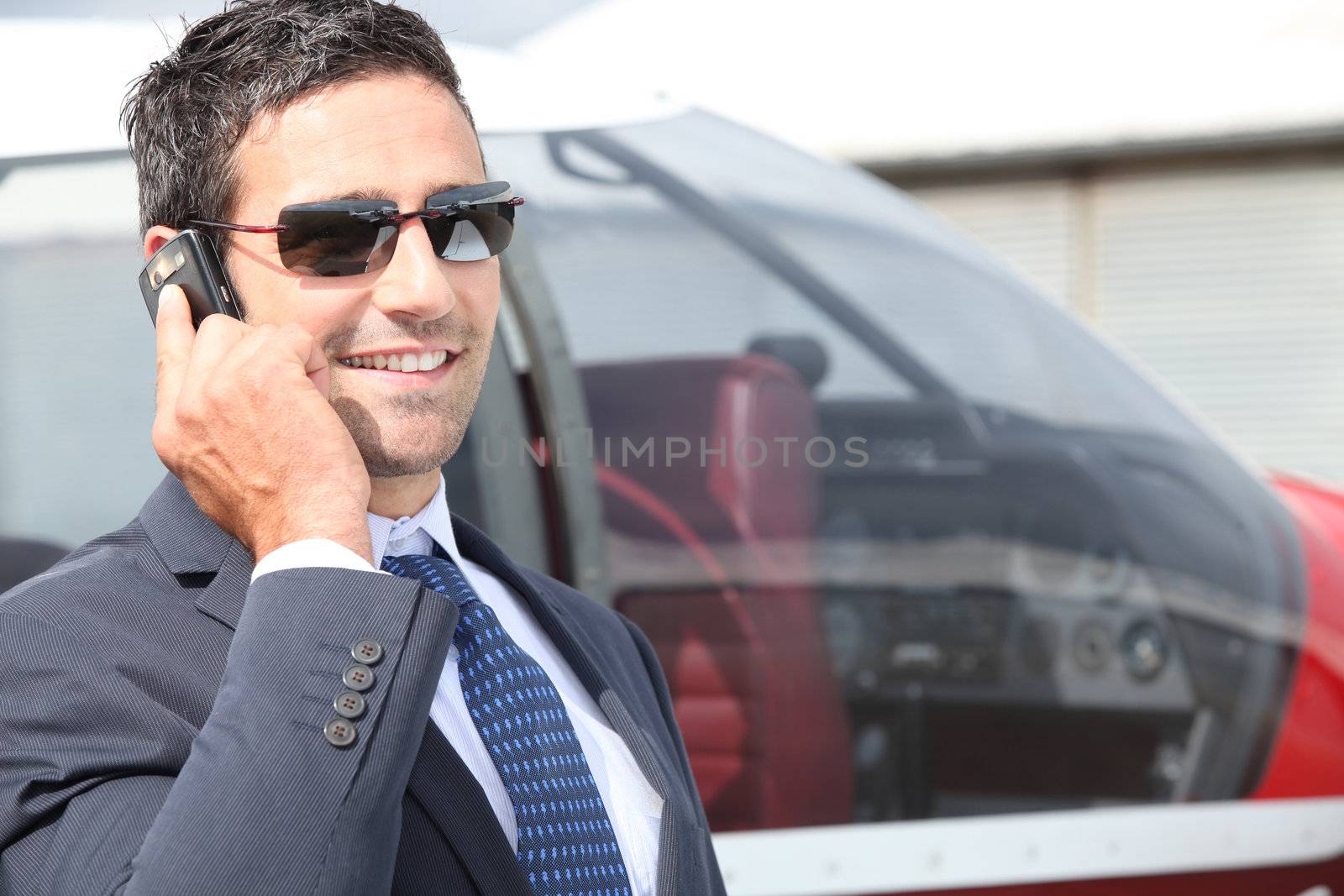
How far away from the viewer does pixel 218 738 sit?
0.85 meters

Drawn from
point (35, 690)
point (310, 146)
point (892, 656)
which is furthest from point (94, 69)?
point (892, 656)

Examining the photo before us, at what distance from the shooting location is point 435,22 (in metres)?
1.97

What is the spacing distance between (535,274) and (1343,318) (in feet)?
24.1

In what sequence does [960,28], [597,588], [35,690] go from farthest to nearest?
[960,28] < [597,588] < [35,690]

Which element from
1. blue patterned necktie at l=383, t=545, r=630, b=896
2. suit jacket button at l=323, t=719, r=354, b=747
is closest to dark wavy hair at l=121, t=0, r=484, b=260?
blue patterned necktie at l=383, t=545, r=630, b=896

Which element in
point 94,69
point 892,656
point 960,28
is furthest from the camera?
point 960,28

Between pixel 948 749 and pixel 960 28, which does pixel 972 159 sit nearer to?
pixel 960 28

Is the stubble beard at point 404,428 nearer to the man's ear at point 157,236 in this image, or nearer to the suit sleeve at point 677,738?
the man's ear at point 157,236

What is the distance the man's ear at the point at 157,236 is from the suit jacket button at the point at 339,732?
0.51 meters

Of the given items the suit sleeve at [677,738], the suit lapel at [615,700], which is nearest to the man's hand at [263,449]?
the suit lapel at [615,700]

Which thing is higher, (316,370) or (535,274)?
(316,370)

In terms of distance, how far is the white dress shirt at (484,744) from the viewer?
108 centimetres

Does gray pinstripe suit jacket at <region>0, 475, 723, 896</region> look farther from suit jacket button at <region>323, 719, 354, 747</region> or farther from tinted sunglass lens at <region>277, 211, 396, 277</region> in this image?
tinted sunglass lens at <region>277, 211, 396, 277</region>

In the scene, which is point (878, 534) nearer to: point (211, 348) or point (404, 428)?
point (404, 428)
